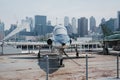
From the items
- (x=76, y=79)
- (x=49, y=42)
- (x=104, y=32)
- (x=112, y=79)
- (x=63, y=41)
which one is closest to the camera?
(x=112, y=79)

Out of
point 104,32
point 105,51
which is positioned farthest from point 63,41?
point 104,32

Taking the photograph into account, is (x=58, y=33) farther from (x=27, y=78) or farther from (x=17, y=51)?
(x=17, y=51)

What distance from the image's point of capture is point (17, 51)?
188 feet

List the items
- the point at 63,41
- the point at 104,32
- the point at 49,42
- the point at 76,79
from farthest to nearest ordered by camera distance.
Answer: the point at 104,32
the point at 49,42
the point at 63,41
the point at 76,79

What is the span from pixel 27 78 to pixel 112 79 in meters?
4.90

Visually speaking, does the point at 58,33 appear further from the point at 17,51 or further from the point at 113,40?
the point at 17,51

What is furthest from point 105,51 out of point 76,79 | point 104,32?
point 76,79

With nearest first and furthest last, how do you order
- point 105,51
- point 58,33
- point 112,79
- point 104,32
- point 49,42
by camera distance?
point 112,79 → point 58,33 → point 49,42 → point 105,51 → point 104,32

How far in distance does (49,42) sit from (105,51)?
21.4 meters

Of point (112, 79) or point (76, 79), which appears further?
point (76, 79)

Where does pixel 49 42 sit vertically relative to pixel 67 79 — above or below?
above

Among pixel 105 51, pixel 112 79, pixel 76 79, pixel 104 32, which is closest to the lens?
pixel 112 79

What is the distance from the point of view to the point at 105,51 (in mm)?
48406

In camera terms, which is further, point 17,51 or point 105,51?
point 17,51
